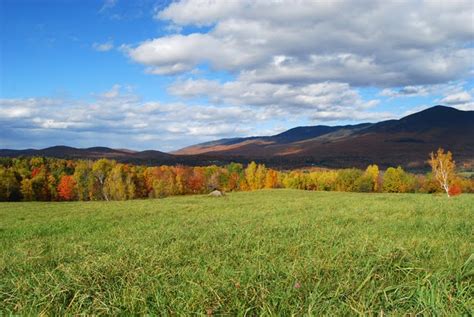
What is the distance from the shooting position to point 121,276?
523 cm

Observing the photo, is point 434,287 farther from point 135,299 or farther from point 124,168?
point 124,168

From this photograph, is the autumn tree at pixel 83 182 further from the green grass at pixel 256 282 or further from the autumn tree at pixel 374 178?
the green grass at pixel 256 282

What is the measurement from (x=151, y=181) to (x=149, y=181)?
2.49ft

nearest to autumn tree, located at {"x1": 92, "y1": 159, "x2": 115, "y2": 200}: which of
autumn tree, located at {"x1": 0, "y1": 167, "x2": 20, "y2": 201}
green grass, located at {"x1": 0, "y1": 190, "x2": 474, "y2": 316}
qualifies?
autumn tree, located at {"x1": 0, "y1": 167, "x2": 20, "y2": 201}

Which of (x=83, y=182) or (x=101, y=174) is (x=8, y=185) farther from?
(x=101, y=174)

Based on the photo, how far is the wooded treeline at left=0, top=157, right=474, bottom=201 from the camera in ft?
295

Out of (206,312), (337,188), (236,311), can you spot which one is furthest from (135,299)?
(337,188)

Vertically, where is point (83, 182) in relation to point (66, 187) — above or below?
above

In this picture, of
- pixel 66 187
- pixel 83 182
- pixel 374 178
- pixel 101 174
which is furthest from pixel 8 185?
pixel 374 178

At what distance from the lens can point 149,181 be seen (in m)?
106

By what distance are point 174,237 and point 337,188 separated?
10638 centimetres

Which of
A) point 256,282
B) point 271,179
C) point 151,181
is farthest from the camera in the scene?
point 271,179

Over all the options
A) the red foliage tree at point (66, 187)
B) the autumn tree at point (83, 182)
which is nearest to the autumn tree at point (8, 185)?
the red foliage tree at point (66, 187)

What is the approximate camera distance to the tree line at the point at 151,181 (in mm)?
89750
